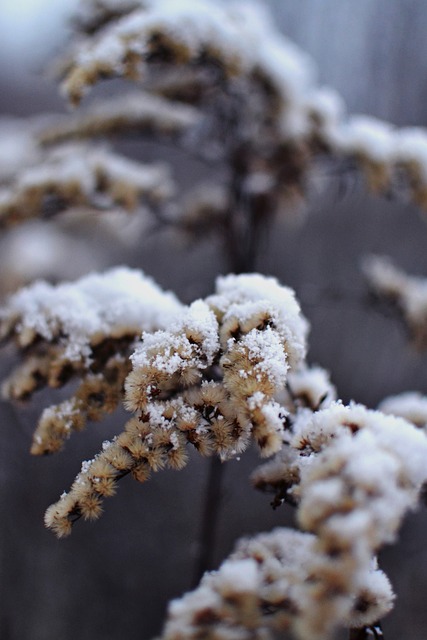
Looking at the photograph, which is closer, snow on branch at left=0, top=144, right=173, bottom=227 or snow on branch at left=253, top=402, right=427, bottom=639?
snow on branch at left=253, top=402, right=427, bottom=639

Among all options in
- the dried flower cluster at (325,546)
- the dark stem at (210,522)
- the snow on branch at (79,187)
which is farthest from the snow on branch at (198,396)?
the dark stem at (210,522)

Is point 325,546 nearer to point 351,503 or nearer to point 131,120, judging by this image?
point 351,503

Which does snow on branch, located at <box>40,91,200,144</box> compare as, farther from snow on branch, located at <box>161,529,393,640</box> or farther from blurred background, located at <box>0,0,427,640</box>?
snow on branch, located at <box>161,529,393,640</box>

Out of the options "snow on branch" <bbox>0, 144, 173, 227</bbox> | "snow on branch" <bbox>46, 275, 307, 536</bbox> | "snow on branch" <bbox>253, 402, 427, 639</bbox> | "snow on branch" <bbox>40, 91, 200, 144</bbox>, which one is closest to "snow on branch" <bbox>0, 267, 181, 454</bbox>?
"snow on branch" <bbox>46, 275, 307, 536</bbox>

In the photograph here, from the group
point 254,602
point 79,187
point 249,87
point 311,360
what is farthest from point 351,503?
point 311,360

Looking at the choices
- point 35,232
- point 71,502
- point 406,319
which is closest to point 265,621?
point 71,502

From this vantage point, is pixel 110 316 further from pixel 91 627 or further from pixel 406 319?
pixel 91 627

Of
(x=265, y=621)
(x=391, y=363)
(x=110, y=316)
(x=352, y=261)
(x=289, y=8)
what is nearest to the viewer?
(x=265, y=621)
